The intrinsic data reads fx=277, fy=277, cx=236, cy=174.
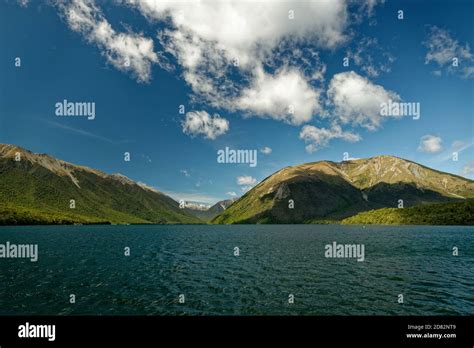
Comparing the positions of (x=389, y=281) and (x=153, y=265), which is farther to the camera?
(x=153, y=265)

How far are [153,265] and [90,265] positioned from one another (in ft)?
45.4

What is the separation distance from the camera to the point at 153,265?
63.1 meters

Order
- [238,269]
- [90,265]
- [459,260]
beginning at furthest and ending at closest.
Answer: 1. [459,260]
2. [90,265]
3. [238,269]
